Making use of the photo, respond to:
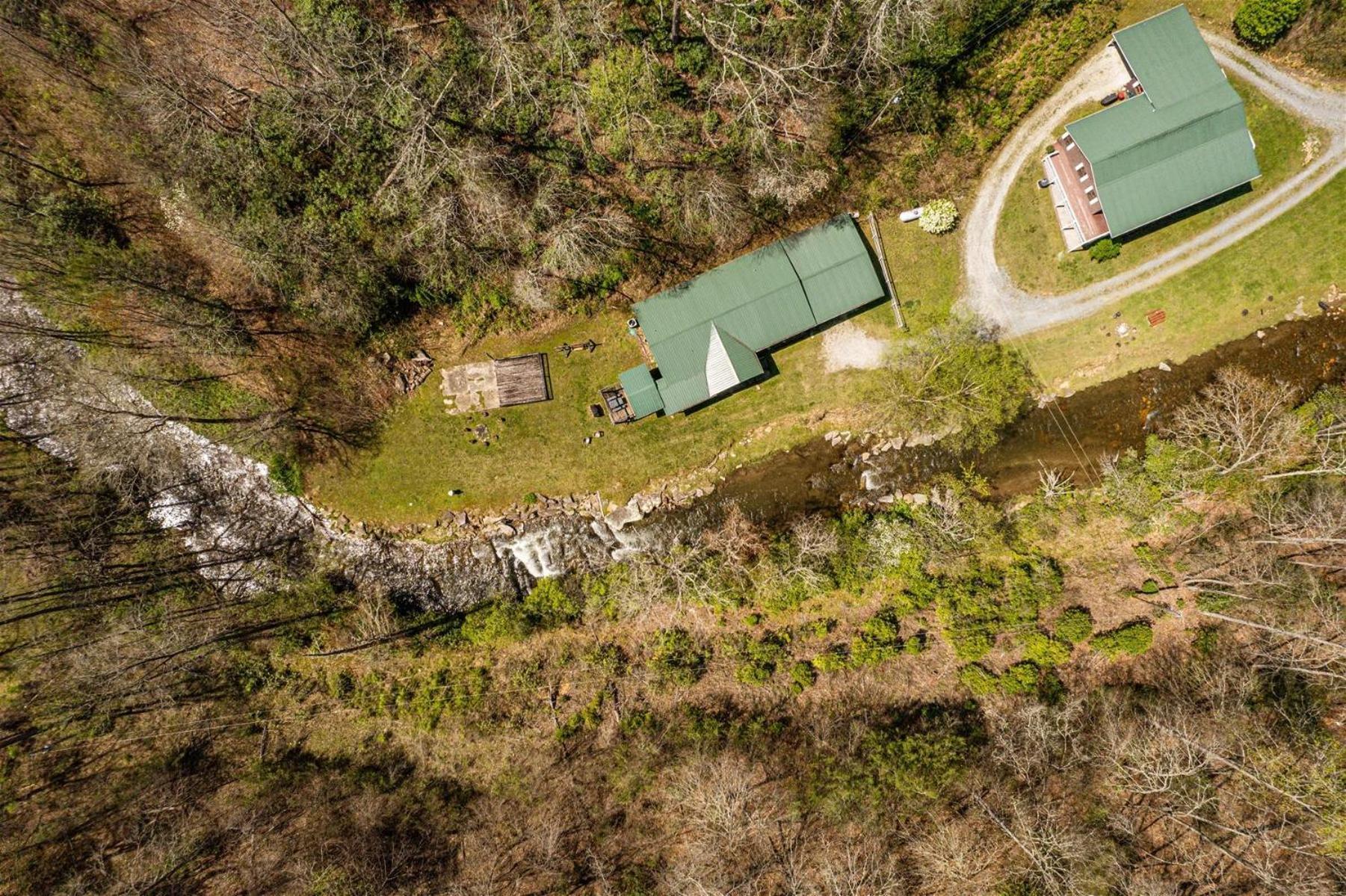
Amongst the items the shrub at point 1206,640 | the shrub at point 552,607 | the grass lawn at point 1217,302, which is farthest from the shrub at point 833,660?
the grass lawn at point 1217,302

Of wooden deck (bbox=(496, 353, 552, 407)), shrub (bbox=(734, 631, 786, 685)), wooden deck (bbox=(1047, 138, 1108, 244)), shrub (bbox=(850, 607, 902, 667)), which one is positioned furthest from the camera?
wooden deck (bbox=(496, 353, 552, 407))

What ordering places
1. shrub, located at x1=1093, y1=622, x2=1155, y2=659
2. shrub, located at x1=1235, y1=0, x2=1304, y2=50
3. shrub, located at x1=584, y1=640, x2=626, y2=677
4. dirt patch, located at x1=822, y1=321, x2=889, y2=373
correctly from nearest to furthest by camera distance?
shrub, located at x1=1235, y1=0, x2=1304, y2=50
shrub, located at x1=1093, y1=622, x2=1155, y2=659
shrub, located at x1=584, y1=640, x2=626, y2=677
dirt patch, located at x1=822, y1=321, x2=889, y2=373

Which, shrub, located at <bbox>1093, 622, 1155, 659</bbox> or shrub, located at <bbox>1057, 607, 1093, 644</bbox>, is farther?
shrub, located at <bbox>1057, 607, 1093, 644</bbox>

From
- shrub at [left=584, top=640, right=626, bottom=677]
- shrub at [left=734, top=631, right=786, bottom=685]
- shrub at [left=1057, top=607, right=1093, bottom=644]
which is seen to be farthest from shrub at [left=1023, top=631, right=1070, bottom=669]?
shrub at [left=584, top=640, right=626, bottom=677]

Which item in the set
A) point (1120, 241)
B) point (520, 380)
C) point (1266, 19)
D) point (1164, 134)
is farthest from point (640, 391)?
point (1266, 19)

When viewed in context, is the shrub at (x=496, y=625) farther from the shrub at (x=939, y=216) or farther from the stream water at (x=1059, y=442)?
the shrub at (x=939, y=216)

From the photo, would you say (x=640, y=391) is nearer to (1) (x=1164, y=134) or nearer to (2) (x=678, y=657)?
(2) (x=678, y=657)

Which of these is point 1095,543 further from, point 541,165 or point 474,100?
point 474,100

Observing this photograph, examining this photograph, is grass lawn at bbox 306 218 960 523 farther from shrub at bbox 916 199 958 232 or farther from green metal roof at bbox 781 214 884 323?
shrub at bbox 916 199 958 232
